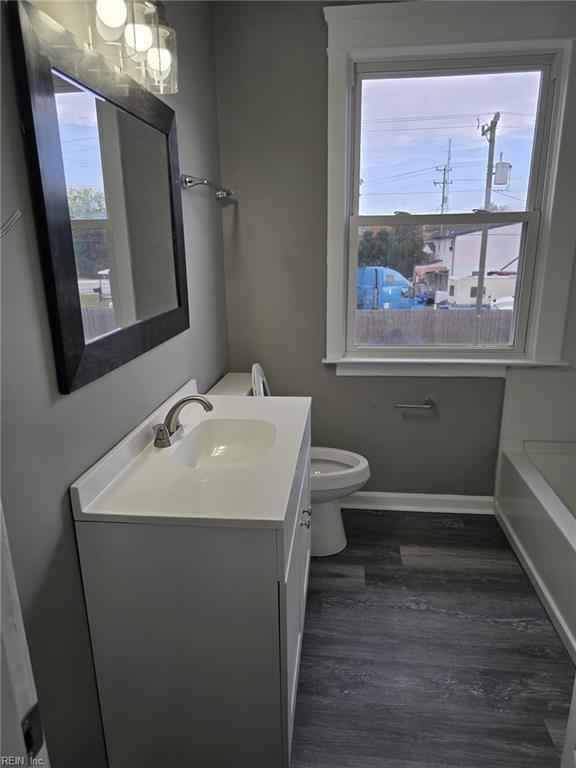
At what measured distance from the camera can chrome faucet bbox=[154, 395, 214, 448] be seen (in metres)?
1.48

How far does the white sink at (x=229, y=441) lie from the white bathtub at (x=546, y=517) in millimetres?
1178

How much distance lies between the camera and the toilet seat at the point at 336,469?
2.14 metres

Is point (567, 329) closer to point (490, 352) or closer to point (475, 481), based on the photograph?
point (490, 352)

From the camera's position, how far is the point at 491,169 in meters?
2.27

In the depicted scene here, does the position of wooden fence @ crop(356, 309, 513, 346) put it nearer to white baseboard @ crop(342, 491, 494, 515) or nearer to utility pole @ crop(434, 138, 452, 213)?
utility pole @ crop(434, 138, 452, 213)

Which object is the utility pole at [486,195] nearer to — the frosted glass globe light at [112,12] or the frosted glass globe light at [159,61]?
the frosted glass globe light at [159,61]

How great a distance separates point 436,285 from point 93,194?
1.73 meters

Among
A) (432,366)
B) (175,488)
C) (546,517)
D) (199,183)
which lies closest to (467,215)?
(432,366)

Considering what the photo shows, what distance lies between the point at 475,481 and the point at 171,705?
1.91 m

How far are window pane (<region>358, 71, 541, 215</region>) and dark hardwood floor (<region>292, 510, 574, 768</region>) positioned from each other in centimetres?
165

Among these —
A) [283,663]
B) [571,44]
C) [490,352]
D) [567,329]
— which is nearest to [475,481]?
[490,352]

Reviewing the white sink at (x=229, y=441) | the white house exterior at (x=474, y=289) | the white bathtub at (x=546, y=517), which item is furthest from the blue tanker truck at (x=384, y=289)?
the white sink at (x=229, y=441)

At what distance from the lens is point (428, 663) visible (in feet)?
5.63

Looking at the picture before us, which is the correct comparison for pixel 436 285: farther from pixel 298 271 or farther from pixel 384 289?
pixel 298 271
